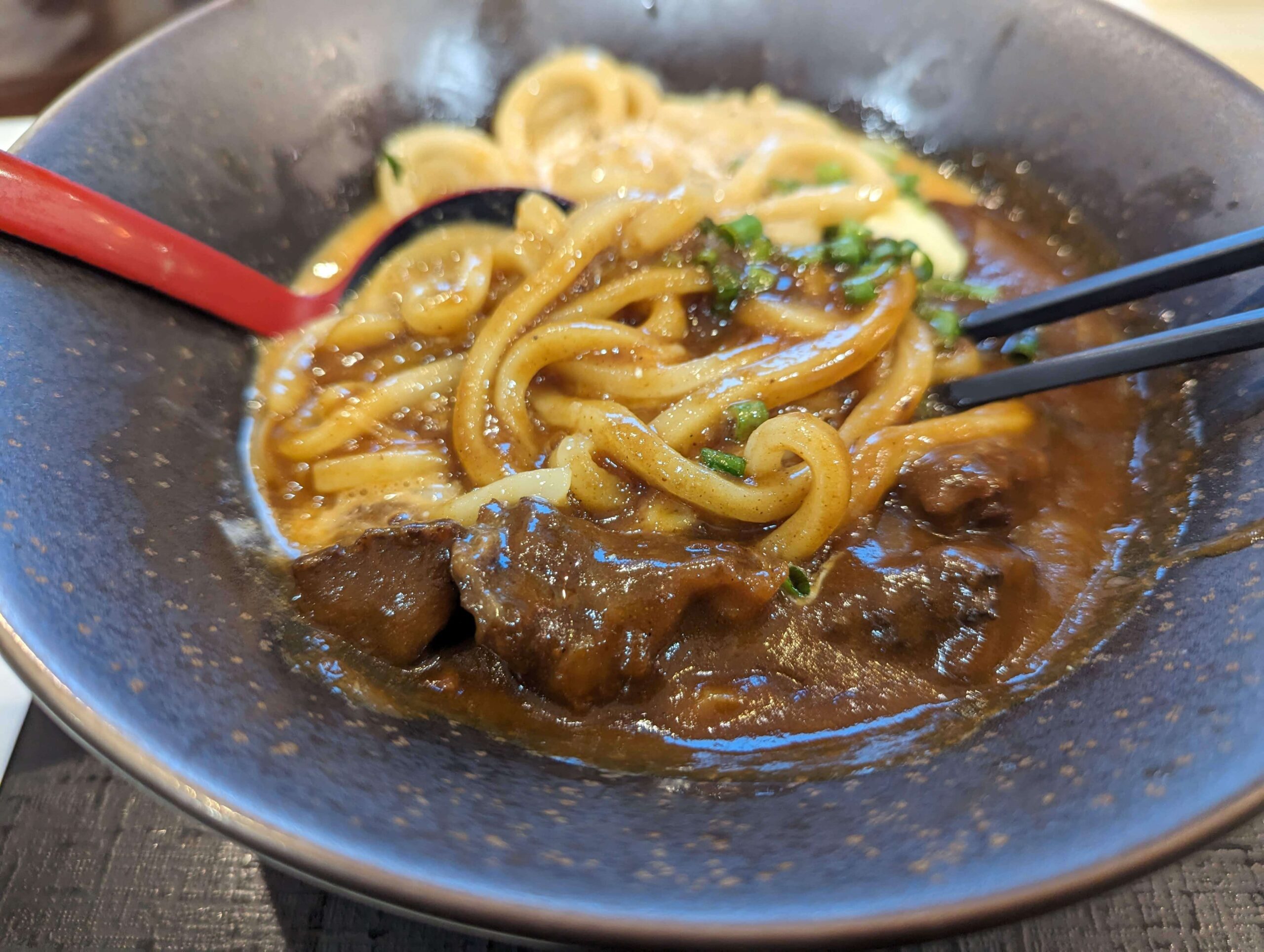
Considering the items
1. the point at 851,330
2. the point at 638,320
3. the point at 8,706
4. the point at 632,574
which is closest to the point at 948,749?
the point at 632,574

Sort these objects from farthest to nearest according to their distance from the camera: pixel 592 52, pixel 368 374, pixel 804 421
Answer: pixel 592 52 < pixel 368 374 < pixel 804 421

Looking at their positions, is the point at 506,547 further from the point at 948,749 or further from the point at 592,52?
the point at 592,52

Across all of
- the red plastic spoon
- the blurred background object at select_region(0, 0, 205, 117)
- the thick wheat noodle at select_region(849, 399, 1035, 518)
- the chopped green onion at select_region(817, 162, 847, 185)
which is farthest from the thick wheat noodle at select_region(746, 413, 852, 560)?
the blurred background object at select_region(0, 0, 205, 117)

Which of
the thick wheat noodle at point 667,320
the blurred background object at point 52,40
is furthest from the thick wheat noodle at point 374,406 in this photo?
the blurred background object at point 52,40

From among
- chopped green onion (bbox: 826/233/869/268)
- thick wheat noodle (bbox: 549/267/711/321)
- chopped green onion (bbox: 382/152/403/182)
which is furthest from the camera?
chopped green onion (bbox: 382/152/403/182)

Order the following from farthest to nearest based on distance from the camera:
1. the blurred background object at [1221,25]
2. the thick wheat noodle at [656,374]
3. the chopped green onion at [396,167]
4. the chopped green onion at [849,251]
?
the blurred background object at [1221,25] → the chopped green onion at [396,167] → the chopped green onion at [849,251] → the thick wheat noodle at [656,374]

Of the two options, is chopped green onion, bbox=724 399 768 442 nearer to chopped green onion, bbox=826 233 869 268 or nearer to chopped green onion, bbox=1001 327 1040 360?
chopped green onion, bbox=826 233 869 268

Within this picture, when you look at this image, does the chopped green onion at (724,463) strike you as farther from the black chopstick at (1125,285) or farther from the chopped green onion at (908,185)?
the chopped green onion at (908,185)
